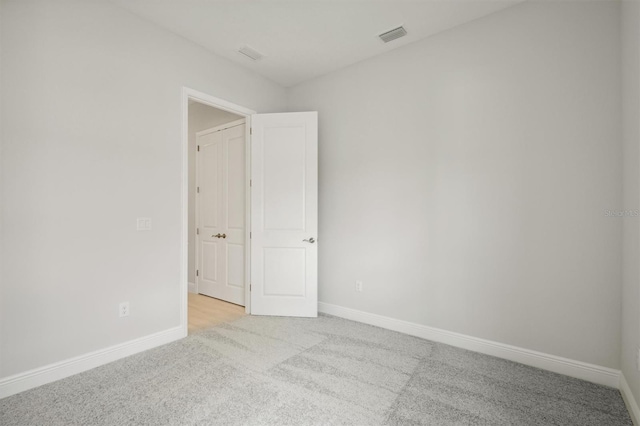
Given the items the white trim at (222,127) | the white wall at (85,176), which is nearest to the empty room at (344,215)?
the white wall at (85,176)

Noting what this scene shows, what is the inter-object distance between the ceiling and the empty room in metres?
0.02

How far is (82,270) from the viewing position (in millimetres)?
2307

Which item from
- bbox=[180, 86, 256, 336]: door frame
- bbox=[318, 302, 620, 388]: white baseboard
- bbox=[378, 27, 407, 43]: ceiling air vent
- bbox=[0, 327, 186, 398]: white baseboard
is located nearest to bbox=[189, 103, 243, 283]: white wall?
bbox=[180, 86, 256, 336]: door frame

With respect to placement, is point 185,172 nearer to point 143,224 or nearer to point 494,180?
point 143,224

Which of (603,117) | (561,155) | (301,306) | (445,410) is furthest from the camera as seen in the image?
(301,306)

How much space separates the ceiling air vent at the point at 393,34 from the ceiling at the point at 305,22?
0.17 feet

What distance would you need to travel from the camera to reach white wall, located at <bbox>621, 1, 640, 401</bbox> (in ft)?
5.69

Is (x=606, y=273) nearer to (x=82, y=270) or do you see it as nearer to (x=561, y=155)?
(x=561, y=155)

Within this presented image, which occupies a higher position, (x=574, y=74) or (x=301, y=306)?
(x=574, y=74)

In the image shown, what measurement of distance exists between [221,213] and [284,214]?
3.89ft

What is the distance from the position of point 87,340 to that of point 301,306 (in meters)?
1.99

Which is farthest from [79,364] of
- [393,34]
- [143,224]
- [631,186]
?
[631,186]

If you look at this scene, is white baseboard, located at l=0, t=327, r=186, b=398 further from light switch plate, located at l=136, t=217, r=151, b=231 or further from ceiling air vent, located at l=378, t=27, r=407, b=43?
ceiling air vent, located at l=378, t=27, r=407, b=43

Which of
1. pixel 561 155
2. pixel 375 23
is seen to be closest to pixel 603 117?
pixel 561 155
